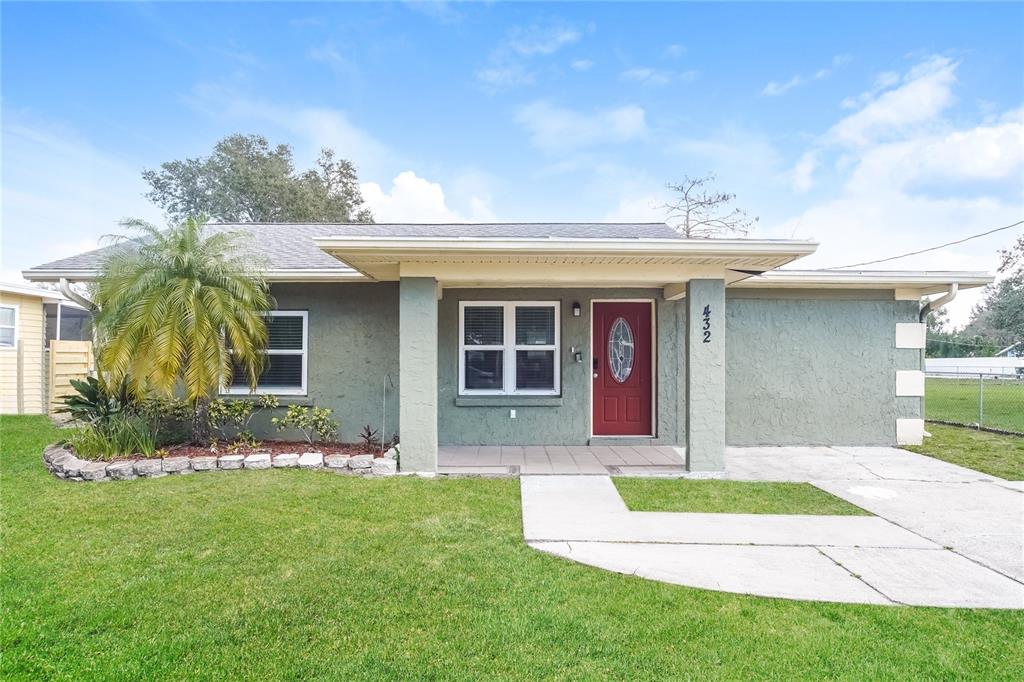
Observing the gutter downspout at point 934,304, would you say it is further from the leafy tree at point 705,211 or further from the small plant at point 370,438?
the leafy tree at point 705,211

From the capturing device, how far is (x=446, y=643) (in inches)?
102

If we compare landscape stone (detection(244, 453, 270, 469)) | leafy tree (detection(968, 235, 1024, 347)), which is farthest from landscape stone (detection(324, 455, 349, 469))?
leafy tree (detection(968, 235, 1024, 347))

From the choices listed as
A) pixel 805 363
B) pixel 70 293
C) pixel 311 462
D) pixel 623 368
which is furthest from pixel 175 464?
pixel 805 363

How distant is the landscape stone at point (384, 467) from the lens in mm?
6051

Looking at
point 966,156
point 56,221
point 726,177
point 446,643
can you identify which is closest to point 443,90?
point 56,221

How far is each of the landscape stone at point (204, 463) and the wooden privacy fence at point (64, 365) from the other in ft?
23.3

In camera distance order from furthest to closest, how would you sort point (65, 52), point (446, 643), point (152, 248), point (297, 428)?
point (65, 52) → point (297, 428) → point (152, 248) → point (446, 643)

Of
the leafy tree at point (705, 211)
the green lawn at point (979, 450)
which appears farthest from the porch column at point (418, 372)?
the leafy tree at point (705, 211)

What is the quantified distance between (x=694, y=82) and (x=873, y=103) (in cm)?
532

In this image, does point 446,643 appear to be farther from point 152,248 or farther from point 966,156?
point 966,156

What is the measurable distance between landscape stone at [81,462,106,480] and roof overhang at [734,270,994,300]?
8.48m

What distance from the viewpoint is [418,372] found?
6031mm

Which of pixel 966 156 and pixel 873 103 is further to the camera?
pixel 966 156

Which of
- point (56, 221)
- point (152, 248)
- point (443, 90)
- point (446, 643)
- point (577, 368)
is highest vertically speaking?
point (443, 90)
